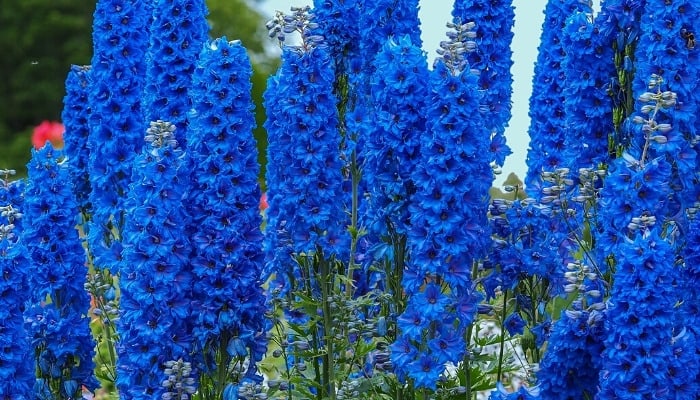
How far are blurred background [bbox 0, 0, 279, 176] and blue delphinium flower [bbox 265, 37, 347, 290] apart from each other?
21399 millimetres

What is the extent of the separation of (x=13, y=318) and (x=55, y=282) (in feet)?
1.73

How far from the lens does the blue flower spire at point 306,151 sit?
22.6 feet

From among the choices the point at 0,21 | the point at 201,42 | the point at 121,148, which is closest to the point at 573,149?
the point at 201,42

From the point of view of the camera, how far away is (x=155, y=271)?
650 centimetres

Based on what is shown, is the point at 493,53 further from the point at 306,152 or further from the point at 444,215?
the point at 444,215

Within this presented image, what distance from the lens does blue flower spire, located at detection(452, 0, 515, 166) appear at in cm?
758

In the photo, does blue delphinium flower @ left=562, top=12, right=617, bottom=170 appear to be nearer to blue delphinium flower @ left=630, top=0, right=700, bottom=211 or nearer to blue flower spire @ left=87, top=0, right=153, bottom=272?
blue delphinium flower @ left=630, top=0, right=700, bottom=211

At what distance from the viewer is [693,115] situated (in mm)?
6660

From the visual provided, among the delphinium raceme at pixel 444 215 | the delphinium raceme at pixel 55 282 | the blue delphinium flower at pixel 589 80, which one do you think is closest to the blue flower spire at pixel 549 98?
the blue delphinium flower at pixel 589 80

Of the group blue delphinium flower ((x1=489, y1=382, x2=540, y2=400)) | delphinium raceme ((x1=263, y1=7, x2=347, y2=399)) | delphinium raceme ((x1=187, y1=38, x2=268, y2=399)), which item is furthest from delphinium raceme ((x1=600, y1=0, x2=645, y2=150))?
delphinium raceme ((x1=187, y1=38, x2=268, y2=399))

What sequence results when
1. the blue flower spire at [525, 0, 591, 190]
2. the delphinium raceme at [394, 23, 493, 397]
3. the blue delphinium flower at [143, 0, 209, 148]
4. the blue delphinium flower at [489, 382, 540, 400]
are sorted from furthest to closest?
the blue flower spire at [525, 0, 591, 190], the blue delphinium flower at [143, 0, 209, 148], the blue delphinium flower at [489, 382, 540, 400], the delphinium raceme at [394, 23, 493, 397]

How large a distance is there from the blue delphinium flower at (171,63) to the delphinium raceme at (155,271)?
68 centimetres

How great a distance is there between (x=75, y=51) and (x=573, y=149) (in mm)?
22888

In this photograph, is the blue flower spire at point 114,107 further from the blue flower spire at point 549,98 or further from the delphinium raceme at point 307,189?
the blue flower spire at point 549,98
